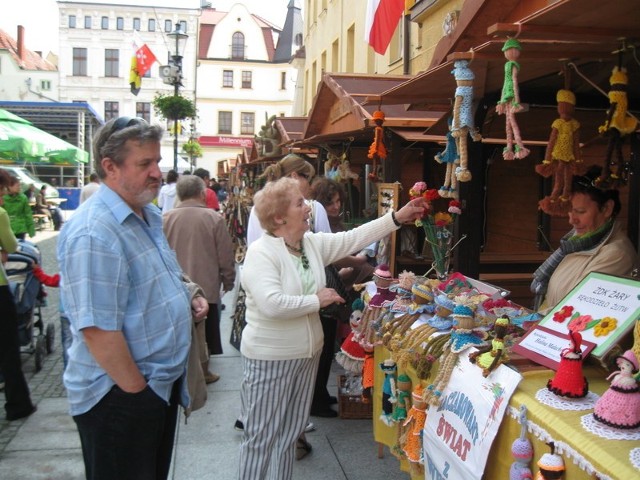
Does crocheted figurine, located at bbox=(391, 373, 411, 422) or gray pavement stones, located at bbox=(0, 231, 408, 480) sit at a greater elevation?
crocheted figurine, located at bbox=(391, 373, 411, 422)

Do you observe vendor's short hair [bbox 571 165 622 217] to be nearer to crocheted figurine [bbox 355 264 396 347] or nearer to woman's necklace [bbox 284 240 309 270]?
crocheted figurine [bbox 355 264 396 347]

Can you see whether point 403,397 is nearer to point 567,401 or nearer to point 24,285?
point 567,401

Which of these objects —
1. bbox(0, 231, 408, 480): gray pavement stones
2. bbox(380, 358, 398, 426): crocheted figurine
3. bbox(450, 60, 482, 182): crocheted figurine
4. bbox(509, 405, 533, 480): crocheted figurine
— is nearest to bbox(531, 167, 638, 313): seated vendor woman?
bbox(450, 60, 482, 182): crocheted figurine

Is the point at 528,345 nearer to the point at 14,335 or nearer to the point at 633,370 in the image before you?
the point at 633,370

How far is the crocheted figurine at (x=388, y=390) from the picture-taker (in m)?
3.44

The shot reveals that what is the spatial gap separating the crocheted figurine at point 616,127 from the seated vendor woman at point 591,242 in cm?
7

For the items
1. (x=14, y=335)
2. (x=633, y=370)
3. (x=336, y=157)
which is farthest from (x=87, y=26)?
(x=633, y=370)

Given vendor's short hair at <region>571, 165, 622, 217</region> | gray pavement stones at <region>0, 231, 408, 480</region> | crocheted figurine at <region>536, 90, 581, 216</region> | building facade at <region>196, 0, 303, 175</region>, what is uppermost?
building facade at <region>196, 0, 303, 175</region>

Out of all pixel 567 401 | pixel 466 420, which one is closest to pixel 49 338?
pixel 466 420

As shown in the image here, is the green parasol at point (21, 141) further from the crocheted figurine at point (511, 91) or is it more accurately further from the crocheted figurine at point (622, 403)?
the crocheted figurine at point (622, 403)

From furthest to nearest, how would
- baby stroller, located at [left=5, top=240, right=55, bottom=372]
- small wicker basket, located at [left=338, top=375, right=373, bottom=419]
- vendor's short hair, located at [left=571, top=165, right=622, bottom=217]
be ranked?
baby stroller, located at [left=5, top=240, right=55, bottom=372]
small wicker basket, located at [left=338, top=375, right=373, bottom=419]
vendor's short hair, located at [left=571, top=165, right=622, bottom=217]

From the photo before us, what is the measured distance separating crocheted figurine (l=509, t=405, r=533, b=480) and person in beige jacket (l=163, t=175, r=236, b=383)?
144 inches

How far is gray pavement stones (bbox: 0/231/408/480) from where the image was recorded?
4.00 m

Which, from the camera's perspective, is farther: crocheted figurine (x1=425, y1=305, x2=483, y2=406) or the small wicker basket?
the small wicker basket
